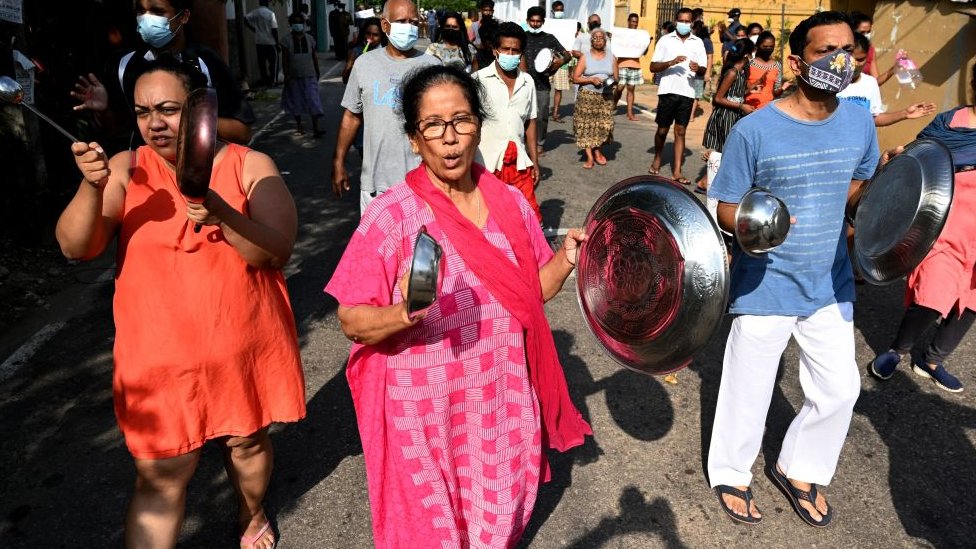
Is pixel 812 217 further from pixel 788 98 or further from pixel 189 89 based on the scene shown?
pixel 189 89

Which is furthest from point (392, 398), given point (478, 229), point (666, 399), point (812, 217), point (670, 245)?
point (666, 399)

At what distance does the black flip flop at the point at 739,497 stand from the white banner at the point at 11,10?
5.08 metres

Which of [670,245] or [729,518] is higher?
[670,245]

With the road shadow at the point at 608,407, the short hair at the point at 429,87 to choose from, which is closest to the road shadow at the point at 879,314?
the road shadow at the point at 608,407

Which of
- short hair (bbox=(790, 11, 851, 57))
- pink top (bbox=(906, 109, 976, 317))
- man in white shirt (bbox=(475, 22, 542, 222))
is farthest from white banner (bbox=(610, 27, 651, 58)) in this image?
short hair (bbox=(790, 11, 851, 57))

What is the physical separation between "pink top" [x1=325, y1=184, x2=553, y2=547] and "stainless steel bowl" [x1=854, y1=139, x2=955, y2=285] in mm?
1433

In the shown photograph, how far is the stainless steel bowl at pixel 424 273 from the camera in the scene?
66.7 inches

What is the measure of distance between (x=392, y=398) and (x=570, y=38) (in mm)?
20116

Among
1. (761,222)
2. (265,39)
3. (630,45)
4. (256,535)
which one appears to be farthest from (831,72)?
(265,39)

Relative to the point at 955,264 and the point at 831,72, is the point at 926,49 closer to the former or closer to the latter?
the point at 955,264

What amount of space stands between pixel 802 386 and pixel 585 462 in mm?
1075

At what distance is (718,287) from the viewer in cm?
208

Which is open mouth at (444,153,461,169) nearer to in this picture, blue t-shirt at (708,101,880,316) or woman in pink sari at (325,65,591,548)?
woman in pink sari at (325,65,591,548)

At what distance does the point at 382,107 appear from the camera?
4.42 m
